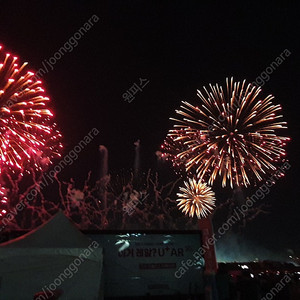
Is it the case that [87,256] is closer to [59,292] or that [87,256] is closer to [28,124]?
[59,292]

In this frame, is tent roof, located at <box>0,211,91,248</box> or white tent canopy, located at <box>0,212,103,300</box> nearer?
white tent canopy, located at <box>0,212,103,300</box>

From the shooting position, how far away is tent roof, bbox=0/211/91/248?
859 centimetres

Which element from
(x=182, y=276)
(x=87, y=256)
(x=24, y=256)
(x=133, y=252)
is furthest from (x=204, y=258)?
(x=24, y=256)

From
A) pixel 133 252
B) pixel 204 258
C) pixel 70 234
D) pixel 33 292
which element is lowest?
pixel 33 292

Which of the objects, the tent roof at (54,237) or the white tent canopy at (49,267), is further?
the tent roof at (54,237)

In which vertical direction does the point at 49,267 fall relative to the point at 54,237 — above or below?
below

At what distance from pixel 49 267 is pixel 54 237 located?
34.1 inches

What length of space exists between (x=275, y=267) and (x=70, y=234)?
26.6 metres

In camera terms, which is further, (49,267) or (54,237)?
(54,237)

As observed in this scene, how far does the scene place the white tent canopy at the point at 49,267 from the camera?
320 inches

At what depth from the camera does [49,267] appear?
8453 mm

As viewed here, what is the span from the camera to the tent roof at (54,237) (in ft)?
28.2

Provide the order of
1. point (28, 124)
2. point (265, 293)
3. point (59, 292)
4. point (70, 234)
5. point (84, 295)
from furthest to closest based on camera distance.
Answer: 1. point (28, 124)
2. point (265, 293)
3. point (70, 234)
4. point (84, 295)
5. point (59, 292)

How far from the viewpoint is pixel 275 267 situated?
99.3 ft
